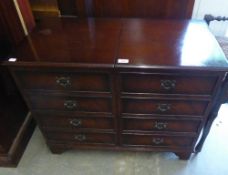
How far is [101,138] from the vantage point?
1320 mm

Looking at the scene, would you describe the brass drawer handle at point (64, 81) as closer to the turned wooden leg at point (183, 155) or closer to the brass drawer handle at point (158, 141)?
the brass drawer handle at point (158, 141)

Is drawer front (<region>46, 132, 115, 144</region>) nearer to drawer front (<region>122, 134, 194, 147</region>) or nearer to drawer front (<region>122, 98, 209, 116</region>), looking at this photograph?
drawer front (<region>122, 134, 194, 147</region>)

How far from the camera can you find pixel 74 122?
1.23 meters

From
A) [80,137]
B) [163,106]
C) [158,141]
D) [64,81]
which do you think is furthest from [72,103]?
[158,141]

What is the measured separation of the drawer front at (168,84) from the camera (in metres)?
0.95

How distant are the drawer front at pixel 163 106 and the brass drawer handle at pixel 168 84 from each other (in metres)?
0.09

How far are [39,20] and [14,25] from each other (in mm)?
152

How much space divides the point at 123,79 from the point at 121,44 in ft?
0.62

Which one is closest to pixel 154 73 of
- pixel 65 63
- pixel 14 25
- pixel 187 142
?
pixel 65 63

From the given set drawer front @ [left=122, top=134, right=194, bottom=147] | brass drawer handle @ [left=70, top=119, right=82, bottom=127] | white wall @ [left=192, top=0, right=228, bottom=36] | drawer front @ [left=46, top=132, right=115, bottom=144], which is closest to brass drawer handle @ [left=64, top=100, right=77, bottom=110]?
brass drawer handle @ [left=70, top=119, right=82, bottom=127]

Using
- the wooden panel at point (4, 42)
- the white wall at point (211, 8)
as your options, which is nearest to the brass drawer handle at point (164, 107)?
the white wall at point (211, 8)

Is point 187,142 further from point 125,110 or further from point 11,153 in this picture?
point 11,153

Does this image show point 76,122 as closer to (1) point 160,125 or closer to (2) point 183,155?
(1) point 160,125

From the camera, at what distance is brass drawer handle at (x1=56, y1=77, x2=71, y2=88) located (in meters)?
1.01
